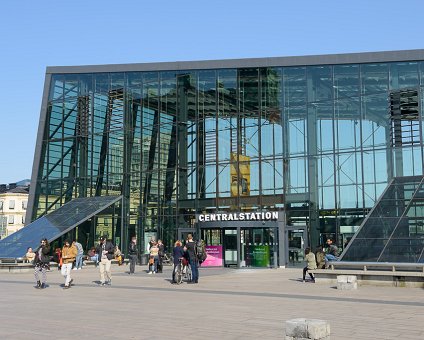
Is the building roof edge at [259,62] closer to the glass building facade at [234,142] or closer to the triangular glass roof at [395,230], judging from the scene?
the glass building facade at [234,142]

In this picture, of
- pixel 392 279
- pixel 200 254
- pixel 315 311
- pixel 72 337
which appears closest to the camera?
pixel 72 337

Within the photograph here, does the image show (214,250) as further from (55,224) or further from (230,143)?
(55,224)

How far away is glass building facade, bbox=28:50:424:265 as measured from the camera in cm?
3334

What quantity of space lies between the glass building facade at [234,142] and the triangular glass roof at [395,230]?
752 centimetres

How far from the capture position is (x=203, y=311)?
13.1 metres

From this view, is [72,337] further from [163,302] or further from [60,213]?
[60,213]

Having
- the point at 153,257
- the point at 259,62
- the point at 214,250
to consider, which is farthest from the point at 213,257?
the point at 259,62

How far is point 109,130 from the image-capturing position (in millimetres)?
42344

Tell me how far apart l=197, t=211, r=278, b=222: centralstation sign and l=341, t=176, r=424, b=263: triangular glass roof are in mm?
8335

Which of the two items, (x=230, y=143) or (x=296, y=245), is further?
(x=230, y=143)

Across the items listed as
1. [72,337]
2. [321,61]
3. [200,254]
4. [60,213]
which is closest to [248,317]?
[72,337]

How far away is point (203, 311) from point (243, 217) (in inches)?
811

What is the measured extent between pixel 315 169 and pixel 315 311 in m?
22.7

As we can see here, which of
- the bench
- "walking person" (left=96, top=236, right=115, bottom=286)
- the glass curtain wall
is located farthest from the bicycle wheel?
the glass curtain wall
